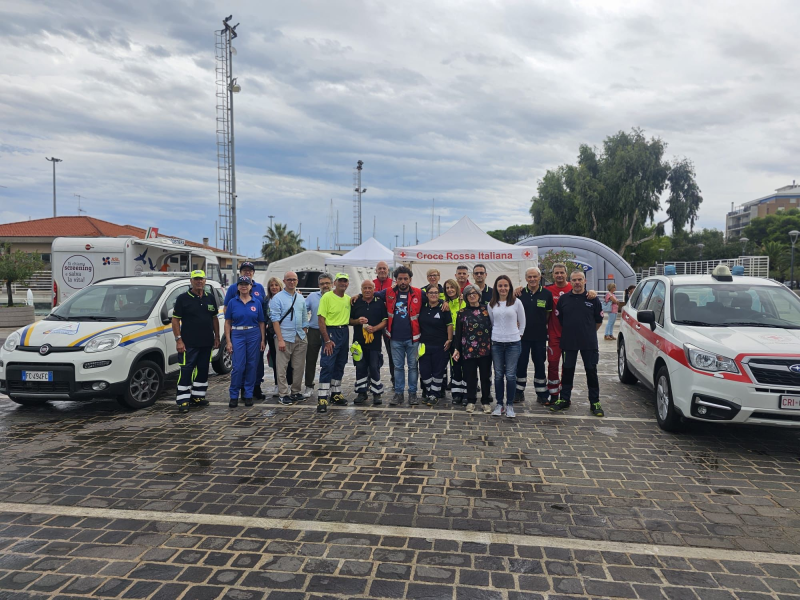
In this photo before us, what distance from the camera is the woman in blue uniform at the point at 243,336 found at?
7070 mm

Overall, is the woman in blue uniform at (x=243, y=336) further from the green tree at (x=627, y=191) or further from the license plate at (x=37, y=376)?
the green tree at (x=627, y=191)

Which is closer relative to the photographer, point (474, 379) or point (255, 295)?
point (474, 379)

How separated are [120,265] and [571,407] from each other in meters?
12.0

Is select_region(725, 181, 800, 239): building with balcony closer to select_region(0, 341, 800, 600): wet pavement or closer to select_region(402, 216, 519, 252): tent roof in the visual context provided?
select_region(402, 216, 519, 252): tent roof

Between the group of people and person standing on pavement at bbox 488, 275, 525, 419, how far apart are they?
13 millimetres

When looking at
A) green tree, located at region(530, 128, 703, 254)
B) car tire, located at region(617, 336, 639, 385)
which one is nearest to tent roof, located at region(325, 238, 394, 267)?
car tire, located at region(617, 336, 639, 385)

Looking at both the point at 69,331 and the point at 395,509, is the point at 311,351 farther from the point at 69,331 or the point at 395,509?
the point at 395,509

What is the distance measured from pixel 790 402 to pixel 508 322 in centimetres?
296

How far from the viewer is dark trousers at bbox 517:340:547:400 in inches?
280

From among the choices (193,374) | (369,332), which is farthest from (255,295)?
(369,332)

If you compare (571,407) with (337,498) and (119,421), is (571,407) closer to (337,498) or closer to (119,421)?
(337,498)

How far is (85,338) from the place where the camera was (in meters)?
6.56

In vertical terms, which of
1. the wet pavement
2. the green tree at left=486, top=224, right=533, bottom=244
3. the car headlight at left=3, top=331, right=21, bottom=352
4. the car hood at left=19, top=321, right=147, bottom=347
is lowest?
the wet pavement

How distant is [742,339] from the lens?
5.37 metres
